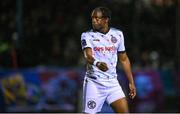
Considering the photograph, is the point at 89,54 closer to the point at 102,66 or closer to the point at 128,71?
the point at 102,66

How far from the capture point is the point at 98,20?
764cm

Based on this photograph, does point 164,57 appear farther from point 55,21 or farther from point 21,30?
point 21,30

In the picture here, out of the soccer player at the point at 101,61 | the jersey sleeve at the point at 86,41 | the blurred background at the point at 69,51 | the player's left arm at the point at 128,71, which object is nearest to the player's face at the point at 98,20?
the soccer player at the point at 101,61

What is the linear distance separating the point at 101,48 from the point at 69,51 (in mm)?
15251

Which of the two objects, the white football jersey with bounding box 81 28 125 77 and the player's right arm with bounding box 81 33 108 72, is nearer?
the player's right arm with bounding box 81 33 108 72

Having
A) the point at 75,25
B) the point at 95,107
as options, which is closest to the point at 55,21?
the point at 75,25

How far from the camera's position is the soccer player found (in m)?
7.64

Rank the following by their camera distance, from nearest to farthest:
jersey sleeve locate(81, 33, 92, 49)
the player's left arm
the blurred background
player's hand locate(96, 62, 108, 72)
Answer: player's hand locate(96, 62, 108, 72)
jersey sleeve locate(81, 33, 92, 49)
the player's left arm
the blurred background

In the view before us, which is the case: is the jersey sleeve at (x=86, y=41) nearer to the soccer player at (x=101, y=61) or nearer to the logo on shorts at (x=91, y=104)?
the soccer player at (x=101, y=61)

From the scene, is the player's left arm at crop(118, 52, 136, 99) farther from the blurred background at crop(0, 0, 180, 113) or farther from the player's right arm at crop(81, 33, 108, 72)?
the blurred background at crop(0, 0, 180, 113)

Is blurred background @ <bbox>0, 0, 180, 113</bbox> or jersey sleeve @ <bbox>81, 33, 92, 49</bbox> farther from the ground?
jersey sleeve @ <bbox>81, 33, 92, 49</bbox>

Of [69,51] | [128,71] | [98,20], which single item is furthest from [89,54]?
[69,51]

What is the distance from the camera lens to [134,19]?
73.5ft

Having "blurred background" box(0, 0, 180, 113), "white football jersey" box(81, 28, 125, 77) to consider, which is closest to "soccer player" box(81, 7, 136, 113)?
"white football jersey" box(81, 28, 125, 77)
